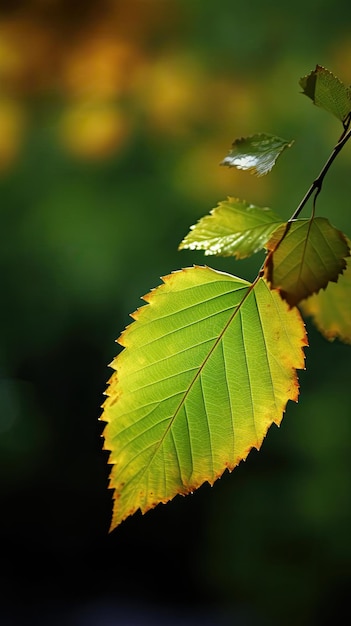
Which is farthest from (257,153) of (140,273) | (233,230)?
(140,273)

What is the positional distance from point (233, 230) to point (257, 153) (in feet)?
0.06

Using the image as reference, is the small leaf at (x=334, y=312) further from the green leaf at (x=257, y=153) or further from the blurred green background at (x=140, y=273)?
the blurred green background at (x=140, y=273)

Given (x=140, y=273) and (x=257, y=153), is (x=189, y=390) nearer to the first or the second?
(x=257, y=153)

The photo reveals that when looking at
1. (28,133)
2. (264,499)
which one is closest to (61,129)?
(28,133)

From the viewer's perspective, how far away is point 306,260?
0.11 metres

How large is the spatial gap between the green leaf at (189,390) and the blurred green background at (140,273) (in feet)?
5.86

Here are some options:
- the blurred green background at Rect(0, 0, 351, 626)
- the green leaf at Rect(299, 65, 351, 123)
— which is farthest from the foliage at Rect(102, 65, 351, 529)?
the blurred green background at Rect(0, 0, 351, 626)

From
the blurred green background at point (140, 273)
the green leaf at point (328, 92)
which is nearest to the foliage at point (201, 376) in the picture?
the green leaf at point (328, 92)

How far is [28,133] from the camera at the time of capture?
238cm

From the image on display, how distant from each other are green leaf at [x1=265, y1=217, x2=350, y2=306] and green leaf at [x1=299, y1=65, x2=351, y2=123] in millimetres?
24

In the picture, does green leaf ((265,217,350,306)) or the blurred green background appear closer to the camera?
green leaf ((265,217,350,306))

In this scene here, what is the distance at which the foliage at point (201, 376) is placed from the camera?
0.43 ft

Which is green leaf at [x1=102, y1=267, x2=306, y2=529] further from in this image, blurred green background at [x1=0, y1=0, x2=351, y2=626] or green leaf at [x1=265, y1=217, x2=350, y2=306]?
blurred green background at [x1=0, y1=0, x2=351, y2=626]

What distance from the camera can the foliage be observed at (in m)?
0.13
